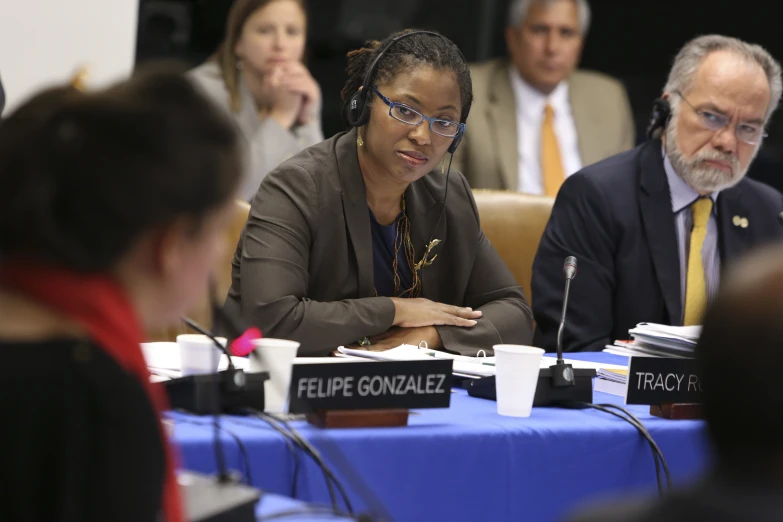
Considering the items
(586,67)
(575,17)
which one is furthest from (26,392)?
(586,67)

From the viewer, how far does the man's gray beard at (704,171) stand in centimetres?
315

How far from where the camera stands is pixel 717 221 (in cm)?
320

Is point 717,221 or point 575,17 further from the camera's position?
point 575,17

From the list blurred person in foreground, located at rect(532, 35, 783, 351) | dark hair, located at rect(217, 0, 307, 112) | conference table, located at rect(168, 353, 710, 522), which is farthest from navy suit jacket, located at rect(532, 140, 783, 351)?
dark hair, located at rect(217, 0, 307, 112)

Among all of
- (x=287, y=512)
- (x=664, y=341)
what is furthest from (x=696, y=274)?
(x=287, y=512)

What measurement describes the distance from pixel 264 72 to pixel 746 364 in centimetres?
391

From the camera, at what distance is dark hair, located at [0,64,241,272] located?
3.00 feet

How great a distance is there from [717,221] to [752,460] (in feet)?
8.48

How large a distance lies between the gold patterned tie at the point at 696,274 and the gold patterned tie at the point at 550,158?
144cm

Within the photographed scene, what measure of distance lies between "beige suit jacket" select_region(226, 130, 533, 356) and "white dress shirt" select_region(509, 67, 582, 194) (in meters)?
1.77

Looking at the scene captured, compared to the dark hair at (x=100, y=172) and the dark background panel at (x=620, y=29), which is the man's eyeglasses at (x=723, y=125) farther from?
the dark background panel at (x=620, y=29)

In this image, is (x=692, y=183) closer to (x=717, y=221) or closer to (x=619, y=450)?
(x=717, y=221)

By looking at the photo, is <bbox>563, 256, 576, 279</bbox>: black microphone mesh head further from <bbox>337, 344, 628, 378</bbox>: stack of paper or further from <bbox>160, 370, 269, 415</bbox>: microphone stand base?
<bbox>160, 370, 269, 415</bbox>: microphone stand base

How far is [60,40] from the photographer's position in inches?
143
